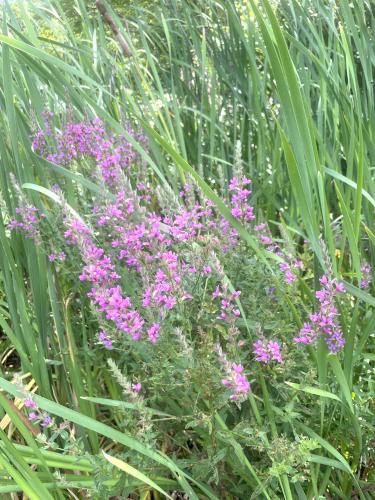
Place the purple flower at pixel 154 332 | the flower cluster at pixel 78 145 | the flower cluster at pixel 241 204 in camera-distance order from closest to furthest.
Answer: the purple flower at pixel 154 332 < the flower cluster at pixel 241 204 < the flower cluster at pixel 78 145

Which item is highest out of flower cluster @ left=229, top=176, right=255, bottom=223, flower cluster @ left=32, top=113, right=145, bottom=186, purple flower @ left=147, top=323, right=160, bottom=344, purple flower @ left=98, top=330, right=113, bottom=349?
flower cluster @ left=32, top=113, right=145, bottom=186

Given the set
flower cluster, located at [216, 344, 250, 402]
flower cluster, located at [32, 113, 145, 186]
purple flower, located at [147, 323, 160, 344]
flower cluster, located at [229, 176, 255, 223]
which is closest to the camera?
flower cluster, located at [216, 344, 250, 402]

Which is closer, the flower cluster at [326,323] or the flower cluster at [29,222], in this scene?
the flower cluster at [326,323]

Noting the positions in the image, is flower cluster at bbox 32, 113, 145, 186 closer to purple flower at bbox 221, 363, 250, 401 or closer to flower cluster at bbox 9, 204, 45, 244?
flower cluster at bbox 9, 204, 45, 244

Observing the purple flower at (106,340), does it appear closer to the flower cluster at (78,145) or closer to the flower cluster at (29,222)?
the flower cluster at (29,222)

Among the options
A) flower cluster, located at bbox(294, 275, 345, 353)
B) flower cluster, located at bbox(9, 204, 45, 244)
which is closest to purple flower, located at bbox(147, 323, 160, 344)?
flower cluster, located at bbox(294, 275, 345, 353)

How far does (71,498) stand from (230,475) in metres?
0.39

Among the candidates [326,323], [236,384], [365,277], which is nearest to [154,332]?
[236,384]

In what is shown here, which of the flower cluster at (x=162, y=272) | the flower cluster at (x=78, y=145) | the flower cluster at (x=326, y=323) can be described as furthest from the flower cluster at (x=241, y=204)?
the flower cluster at (x=78, y=145)

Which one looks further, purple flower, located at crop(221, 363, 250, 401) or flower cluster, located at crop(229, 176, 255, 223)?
flower cluster, located at crop(229, 176, 255, 223)

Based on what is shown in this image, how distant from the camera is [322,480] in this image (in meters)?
1.29

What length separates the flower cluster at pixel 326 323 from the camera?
1.11 metres

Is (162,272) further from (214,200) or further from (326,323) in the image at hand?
(326,323)

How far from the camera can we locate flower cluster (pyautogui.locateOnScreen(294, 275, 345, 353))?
1111 millimetres
